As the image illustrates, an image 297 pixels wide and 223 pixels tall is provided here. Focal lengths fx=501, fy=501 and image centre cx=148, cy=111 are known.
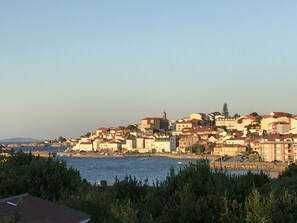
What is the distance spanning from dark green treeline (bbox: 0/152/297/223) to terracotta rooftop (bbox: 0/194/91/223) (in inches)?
25.6

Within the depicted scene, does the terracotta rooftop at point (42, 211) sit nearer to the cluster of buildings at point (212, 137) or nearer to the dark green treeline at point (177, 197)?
the dark green treeline at point (177, 197)

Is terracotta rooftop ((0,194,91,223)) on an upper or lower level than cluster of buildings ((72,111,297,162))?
lower

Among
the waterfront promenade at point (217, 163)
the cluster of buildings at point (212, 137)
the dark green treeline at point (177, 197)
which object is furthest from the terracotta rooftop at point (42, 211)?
the cluster of buildings at point (212, 137)

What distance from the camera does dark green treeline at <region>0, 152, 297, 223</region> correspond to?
9.55 meters

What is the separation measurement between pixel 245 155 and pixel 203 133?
21691mm

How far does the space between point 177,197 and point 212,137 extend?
70.0 m

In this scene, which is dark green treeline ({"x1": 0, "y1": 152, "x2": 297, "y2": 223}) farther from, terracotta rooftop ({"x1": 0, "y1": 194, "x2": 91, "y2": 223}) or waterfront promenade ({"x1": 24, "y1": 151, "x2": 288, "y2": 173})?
waterfront promenade ({"x1": 24, "y1": 151, "x2": 288, "y2": 173})

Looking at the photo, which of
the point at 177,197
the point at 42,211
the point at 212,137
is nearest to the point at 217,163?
the point at 212,137

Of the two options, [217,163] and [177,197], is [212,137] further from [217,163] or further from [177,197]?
[177,197]

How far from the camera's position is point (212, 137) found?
80062 mm

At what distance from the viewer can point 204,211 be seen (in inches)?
390

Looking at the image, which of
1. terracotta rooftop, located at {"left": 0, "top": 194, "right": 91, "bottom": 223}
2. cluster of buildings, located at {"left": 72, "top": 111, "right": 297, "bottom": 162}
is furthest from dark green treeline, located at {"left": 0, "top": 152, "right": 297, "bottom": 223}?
cluster of buildings, located at {"left": 72, "top": 111, "right": 297, "bottom": 162}

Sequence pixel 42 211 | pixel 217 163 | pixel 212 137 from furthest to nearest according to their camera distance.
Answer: pixel 212 137
pixel 217 163
pixel 42 211

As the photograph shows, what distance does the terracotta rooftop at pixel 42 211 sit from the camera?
710cm
